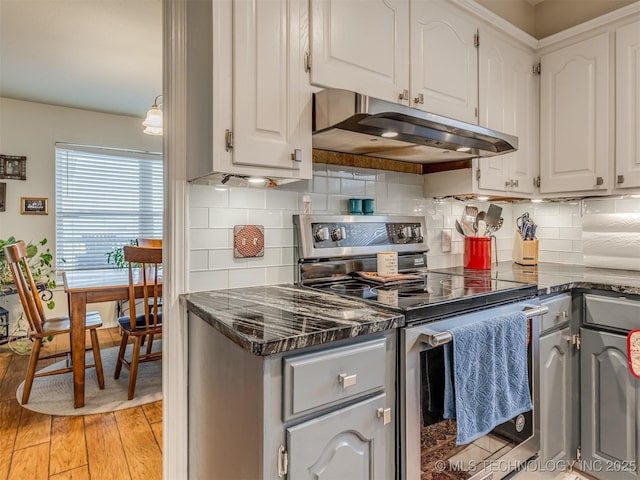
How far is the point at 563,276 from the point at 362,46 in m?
1.46

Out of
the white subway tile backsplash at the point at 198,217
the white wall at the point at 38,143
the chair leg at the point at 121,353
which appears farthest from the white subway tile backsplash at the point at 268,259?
the white wall at the point at 38,143

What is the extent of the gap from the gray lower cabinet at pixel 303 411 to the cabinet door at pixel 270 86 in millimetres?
607

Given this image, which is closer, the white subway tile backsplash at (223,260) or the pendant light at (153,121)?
the white subway tile backsplash at (223,260)

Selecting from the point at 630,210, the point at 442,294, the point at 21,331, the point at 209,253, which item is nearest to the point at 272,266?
the point at 209,253

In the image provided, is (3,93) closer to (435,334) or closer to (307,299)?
(307,299)

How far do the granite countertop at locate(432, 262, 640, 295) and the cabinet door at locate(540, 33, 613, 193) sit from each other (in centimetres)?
47

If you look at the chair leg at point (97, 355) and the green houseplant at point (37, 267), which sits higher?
the green houseplant at point (37, 267)

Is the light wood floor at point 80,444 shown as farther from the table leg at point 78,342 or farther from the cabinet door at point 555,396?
the cabinet door at point 555,396

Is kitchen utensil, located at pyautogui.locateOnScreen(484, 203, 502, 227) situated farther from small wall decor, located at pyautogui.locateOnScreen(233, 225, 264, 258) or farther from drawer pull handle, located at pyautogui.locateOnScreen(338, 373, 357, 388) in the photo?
drawer pull handle, located at pyautogui.locateOnScreen(338, 373, 357, 388)

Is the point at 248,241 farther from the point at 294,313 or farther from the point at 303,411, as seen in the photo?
the point at 303,411

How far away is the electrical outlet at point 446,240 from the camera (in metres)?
2.25

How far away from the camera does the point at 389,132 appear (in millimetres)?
1411

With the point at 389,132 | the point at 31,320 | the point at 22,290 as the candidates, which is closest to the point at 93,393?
the point at 31,320

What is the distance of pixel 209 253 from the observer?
147 cm
